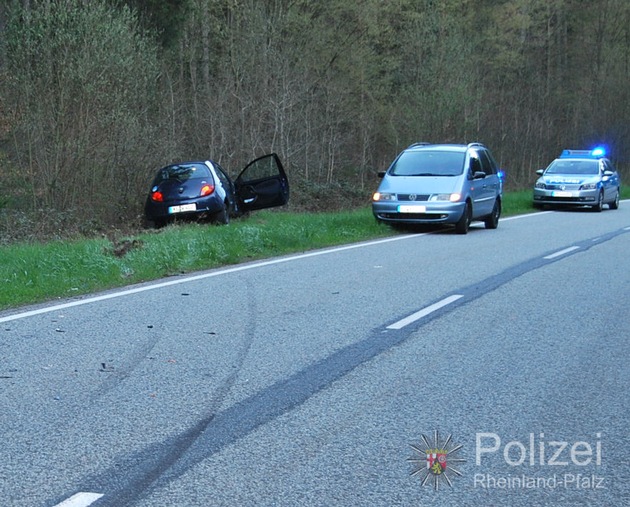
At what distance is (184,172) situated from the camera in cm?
1839

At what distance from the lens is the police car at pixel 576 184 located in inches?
1070

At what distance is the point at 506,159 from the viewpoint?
139 feet

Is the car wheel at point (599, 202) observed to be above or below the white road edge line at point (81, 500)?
below

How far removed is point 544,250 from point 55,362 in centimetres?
1030

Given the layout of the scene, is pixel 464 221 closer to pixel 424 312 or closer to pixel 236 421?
pixel 424 312

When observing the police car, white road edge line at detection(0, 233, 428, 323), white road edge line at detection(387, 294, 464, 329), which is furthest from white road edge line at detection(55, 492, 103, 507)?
the police car

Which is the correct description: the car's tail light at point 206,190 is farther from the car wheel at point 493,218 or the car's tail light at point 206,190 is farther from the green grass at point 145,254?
the car wheel at point 493,218

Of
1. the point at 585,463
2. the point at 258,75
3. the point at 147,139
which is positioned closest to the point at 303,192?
the point at 258,75

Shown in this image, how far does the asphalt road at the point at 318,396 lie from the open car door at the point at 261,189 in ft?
23.8

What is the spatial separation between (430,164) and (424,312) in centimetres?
1000

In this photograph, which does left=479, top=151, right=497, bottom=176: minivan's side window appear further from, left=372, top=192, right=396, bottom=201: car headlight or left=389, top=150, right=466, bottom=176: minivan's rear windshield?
left=372, top=192, right=396, bottom=201: car headlight

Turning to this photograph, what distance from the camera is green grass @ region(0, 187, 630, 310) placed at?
10.7 metres

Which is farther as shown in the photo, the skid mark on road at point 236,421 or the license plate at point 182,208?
the license plate at point 182,208

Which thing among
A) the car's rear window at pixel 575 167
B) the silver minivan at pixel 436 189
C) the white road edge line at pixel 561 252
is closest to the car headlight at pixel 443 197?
the silver minivan at pixel 436 189
